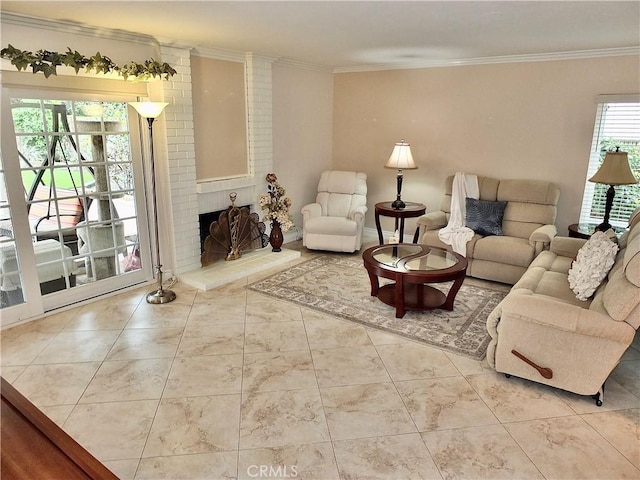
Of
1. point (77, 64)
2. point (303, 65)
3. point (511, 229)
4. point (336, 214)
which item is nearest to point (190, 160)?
point (77, 64)

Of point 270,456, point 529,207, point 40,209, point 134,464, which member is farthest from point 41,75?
point 529,207

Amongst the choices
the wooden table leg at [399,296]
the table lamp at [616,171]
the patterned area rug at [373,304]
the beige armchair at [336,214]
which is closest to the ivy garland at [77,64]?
the patterned area rug at [373,304]

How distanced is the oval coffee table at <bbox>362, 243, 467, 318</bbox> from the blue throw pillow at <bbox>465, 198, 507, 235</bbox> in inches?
34.1

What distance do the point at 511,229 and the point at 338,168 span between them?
A: 8.97ft

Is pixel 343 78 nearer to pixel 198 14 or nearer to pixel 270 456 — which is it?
pixel 198 14

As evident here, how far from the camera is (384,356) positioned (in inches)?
123

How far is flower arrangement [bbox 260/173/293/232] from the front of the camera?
17.3 feet

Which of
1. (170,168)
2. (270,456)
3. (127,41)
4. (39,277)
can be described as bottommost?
(270,456)

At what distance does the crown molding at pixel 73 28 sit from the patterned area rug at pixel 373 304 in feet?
8.20

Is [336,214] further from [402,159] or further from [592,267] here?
[592,267]

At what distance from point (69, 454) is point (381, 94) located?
5.72 meters

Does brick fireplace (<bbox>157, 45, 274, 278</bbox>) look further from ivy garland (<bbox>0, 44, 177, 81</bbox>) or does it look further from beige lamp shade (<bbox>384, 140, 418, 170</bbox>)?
beige lamp shade (<bbox>384, 140, 418, 170</bbox>)

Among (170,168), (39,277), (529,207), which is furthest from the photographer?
(529,207)

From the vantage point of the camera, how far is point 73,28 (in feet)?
11.2
